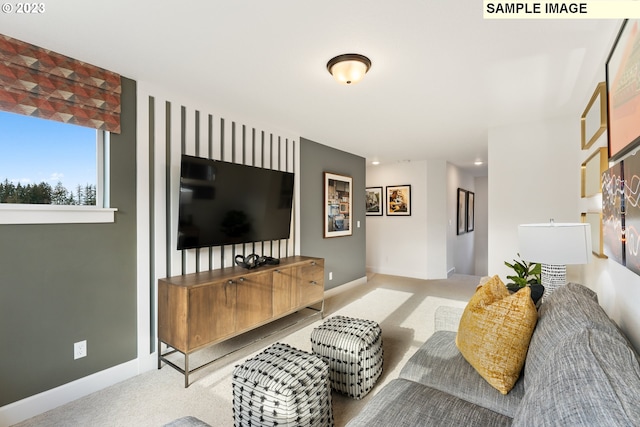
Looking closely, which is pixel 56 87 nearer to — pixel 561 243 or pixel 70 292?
A: pixel 70 292

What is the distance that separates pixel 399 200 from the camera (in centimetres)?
620

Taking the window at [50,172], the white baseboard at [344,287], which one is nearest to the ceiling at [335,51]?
the window at [50,172]

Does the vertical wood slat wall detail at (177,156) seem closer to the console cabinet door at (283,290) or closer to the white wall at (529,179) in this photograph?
the console cabinet door at (283,290)

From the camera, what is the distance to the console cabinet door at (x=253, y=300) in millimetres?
2635

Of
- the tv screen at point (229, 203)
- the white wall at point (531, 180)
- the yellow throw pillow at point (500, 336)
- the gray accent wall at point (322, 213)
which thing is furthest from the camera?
the gray accent wall at point (322, 213)

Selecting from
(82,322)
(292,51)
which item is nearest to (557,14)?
(292,51)

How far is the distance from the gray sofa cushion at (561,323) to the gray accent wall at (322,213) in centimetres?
300

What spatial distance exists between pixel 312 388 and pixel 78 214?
196 cm

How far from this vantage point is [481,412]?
1.28m

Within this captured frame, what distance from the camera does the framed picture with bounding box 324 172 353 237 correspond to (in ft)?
15.0

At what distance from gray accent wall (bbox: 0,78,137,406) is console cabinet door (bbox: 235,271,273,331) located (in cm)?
82

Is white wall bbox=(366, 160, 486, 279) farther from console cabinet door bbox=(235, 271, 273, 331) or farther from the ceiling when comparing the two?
console cabinet door bbox=(235, 271, 273, 331)

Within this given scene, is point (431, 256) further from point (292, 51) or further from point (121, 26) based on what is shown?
point (121, 26)

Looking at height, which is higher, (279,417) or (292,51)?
(292,51)
